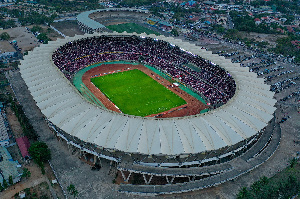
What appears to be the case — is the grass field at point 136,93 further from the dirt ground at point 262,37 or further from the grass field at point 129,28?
the dirt ground at point 262,37

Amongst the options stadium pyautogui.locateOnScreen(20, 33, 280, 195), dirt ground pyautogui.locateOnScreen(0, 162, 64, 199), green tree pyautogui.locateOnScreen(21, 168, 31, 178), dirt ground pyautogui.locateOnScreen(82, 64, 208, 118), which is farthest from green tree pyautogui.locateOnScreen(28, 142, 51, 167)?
dirt ground pyautogui.locateOnScreen(82, 64, 208, 118)

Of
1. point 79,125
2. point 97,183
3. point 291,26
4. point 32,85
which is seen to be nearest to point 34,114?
point 32,85

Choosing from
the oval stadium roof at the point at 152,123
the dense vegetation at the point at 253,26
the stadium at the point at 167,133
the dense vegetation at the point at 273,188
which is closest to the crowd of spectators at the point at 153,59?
the stadium at the point at 167,133

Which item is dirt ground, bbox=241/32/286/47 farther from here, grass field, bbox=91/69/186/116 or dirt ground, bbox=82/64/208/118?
grass field, bbox=91/69/186/116

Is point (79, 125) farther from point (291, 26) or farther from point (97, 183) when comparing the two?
point (291, 26)

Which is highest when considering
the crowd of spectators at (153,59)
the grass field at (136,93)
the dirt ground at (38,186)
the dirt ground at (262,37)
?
the dirt ground at (262,37)
